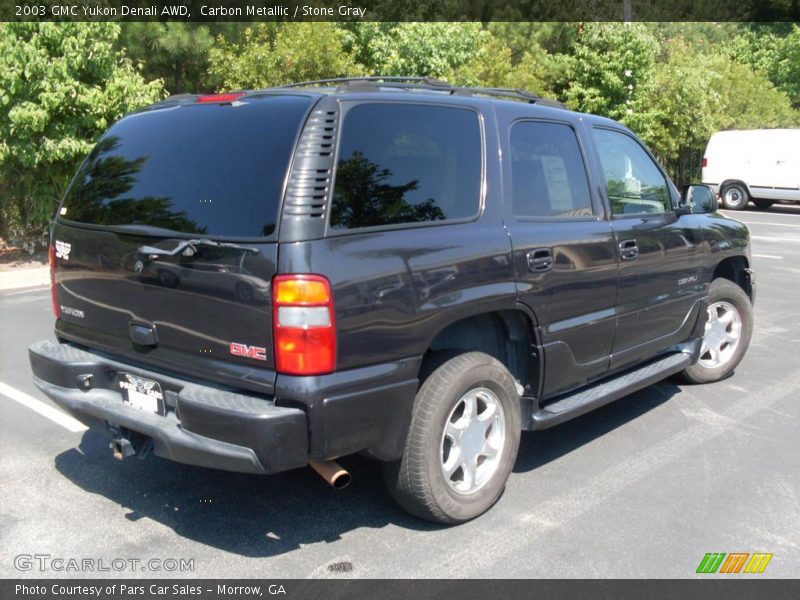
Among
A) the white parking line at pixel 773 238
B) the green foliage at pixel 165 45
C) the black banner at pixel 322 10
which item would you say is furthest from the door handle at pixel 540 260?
the white parking line at pixel 773 238

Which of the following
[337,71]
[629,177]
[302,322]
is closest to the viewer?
[302,322]

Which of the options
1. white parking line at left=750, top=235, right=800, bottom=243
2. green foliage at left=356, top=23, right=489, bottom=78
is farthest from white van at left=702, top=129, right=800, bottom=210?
green foliage at left=356, top=23, right=489, bottom=78

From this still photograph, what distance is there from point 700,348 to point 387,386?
3205 mm

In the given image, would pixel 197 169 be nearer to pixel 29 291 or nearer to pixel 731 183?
pixel 29 291

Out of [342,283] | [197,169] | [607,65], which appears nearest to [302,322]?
[342,283]

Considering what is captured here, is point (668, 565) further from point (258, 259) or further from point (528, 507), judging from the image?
point (258, 259)

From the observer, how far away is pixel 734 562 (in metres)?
3.51

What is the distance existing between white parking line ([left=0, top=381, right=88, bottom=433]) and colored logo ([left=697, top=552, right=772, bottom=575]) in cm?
366

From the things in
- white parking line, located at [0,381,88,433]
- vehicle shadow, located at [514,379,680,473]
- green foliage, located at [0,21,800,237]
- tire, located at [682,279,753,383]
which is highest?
green foliage, located at [0,21,800,237]

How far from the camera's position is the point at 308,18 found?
51.3 ft

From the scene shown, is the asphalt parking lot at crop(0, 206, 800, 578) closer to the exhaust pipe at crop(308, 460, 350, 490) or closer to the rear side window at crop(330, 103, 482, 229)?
the exhaust pipe at crop(308, 460, 350, 490)

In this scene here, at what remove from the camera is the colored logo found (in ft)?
11.3
